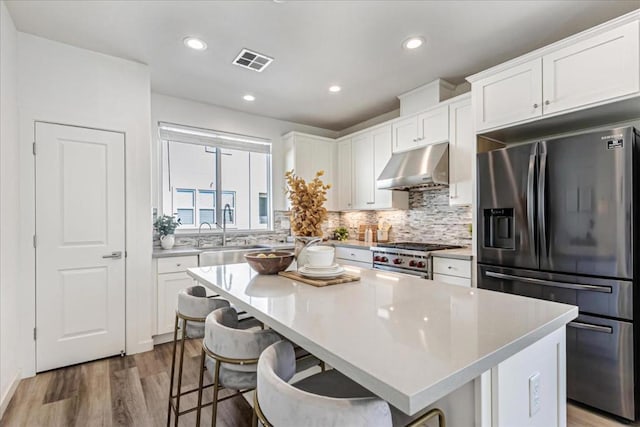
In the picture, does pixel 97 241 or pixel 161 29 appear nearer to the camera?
pixel 161 29

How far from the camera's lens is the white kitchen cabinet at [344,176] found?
182 inches

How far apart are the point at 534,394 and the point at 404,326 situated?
1.69ft

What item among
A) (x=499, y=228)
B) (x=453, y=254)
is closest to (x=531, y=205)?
(x=499, y=228)

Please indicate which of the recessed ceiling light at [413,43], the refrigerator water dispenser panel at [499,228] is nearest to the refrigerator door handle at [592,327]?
the refrigerator water dispenser panel at [499,228]

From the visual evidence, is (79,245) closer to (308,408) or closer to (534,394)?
(308,408)

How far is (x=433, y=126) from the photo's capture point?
11.2 ft

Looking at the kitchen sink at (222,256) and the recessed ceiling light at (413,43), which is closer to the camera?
the recessed ceiling light at (413,43)

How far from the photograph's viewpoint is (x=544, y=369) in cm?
112

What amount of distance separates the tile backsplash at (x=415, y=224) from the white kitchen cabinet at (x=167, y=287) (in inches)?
23.5

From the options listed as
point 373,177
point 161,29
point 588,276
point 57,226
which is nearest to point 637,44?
point 588,276

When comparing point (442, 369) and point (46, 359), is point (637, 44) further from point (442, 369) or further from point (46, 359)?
point (46, 359)

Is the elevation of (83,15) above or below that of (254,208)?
above

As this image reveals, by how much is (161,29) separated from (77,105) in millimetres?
1051

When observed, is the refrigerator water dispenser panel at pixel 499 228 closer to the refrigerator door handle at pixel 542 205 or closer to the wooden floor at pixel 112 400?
the refrigerator door handle at pixel 542 205
